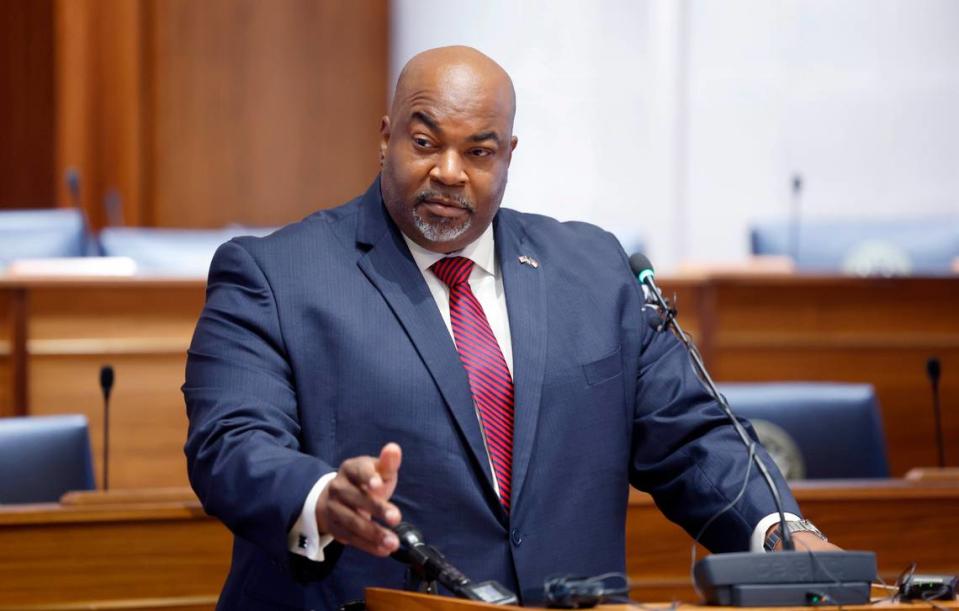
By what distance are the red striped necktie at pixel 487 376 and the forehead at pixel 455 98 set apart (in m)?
0.30

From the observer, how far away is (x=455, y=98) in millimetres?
2342

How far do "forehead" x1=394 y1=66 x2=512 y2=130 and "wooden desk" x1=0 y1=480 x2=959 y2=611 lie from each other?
1.14 metres

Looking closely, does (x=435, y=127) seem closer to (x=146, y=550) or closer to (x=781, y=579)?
(x=781, y=579)

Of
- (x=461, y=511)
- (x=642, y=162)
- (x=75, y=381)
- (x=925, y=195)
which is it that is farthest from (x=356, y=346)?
(x=925, y=195)

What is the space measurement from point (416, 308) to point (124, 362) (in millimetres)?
2509

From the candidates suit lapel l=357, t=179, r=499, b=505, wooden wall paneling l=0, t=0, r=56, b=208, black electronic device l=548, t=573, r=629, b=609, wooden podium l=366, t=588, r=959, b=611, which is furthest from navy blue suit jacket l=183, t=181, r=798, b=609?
wooden wall paneling l=0, t=0, r=56, b=208

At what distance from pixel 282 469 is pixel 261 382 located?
0.26 meters

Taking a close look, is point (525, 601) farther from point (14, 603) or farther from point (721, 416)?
point (14, 603)

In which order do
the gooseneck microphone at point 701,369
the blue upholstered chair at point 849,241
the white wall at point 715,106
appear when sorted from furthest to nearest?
the white wall at point 715,106
the blue upholstered chair at point 849,241
the gooseneck microphone at point 701,369

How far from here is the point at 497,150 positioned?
238 centimetres

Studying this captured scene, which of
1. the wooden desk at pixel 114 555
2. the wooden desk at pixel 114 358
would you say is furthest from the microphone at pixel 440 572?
the wooden desk at pixel 114 358

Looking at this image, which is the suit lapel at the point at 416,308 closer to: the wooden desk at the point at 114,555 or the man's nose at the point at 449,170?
the man's nose at the point at 449,170

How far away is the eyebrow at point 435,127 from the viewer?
7.65 feet

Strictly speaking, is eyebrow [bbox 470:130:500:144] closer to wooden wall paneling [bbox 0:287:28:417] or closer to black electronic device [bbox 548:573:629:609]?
black electronic device [bbox 548:573:629:609]
